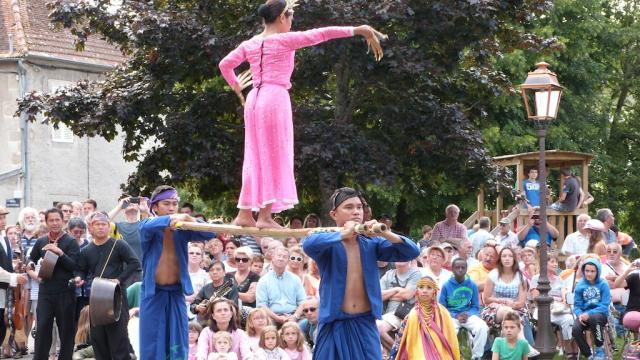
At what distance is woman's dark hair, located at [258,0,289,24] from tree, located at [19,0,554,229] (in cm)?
764

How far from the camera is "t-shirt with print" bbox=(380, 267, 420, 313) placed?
1251cm

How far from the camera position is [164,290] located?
9.41 metres

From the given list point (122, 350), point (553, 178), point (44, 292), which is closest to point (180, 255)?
point (122, 350)

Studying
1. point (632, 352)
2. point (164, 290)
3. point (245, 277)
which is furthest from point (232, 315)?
point (632, 352)

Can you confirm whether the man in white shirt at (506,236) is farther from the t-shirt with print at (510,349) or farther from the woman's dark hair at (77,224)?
the woman's dark hair at (77,224)

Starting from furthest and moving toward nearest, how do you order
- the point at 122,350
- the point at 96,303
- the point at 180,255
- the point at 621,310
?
the point at 621,310 → the point at 122,350 → the point at 96,303 → the point at 180,255

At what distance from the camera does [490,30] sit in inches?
662

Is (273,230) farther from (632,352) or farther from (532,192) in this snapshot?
(532,192)

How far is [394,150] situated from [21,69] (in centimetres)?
1471

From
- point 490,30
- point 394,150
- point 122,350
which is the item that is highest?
point 490,30

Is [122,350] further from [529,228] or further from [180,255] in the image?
[529,228]

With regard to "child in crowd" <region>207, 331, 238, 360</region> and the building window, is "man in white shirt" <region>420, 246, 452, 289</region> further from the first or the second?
the building window

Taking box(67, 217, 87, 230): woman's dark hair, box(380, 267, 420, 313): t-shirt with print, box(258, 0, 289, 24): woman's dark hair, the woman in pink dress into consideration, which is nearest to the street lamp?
box(380, 267, 420, 313): t-shirt with print

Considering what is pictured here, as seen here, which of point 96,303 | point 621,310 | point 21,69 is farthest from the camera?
point 21,69
